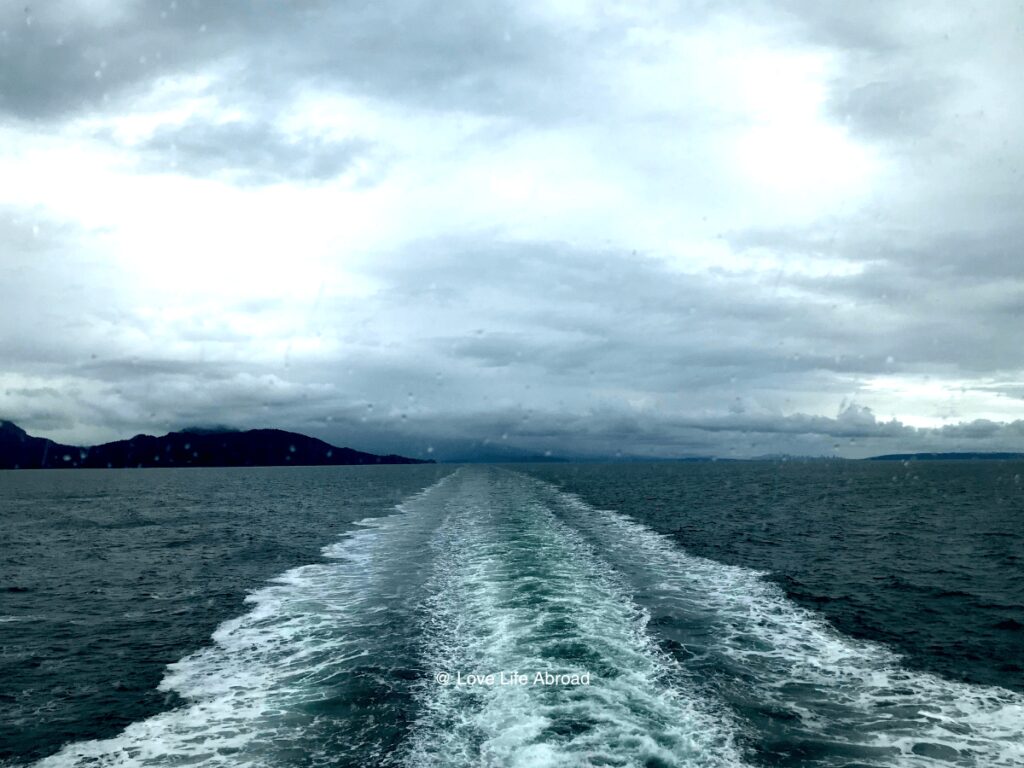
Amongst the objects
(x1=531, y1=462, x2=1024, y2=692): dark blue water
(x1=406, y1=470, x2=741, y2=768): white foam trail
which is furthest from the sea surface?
(x1=531, y1=462, x2=1024, y2=692): dark blue water

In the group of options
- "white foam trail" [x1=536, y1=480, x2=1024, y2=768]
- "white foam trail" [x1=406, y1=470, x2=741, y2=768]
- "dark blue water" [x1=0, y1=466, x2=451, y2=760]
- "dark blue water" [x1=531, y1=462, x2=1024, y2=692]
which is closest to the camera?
"white foam trail" [x1=406, y1=470, x2=741, y2=768]

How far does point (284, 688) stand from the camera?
16.4m

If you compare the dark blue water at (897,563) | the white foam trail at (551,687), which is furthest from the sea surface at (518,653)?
the dark blue water at (897,563)

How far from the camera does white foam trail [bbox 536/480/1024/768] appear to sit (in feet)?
41.6

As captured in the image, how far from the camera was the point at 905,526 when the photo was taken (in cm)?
5341

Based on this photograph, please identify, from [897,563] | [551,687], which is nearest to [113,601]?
[551,687]

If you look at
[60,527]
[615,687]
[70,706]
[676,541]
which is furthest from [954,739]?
[60,527]

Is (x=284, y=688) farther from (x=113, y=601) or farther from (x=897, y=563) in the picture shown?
(x=897, y=563)

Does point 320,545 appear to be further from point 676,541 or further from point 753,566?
point 753,566

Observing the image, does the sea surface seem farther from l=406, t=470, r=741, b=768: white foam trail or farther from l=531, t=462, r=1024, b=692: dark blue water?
l=531, t=462, r=1024, b=692: dark blue water

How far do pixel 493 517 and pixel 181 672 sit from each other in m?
31.3

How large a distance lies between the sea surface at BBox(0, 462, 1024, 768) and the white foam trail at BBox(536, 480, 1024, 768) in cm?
8

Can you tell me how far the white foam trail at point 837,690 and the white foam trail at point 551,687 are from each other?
175 centimetres

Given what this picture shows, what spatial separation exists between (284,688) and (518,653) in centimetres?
620
